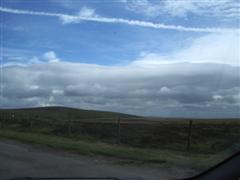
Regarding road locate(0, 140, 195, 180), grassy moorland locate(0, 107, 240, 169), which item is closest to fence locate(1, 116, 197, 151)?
grassy moorland locate(0, 107, 240, 169)

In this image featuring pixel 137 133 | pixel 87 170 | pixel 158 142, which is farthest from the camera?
pixel 137 133

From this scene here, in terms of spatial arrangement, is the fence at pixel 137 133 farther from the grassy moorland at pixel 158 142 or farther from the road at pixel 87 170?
the road at pixel 87 170

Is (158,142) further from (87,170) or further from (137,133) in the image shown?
(87,170)

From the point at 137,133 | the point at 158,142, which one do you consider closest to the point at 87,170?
the point at 158,142

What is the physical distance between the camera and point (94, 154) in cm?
1575

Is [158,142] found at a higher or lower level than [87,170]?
higher

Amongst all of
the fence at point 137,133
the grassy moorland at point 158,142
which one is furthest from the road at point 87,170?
the fence at point 137,133

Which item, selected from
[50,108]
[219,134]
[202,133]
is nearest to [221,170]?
[219,134]

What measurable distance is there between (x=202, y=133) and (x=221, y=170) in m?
21.8

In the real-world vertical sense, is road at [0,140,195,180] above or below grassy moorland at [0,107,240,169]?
below

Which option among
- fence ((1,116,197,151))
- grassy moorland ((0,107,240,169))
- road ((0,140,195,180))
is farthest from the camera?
fence ((1,116,197,151))

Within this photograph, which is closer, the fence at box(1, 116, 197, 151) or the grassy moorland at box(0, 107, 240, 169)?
the grassy moorland at box(0, 107, 240, 169)

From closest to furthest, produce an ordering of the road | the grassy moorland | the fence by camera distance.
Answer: the road < the grassy moorland < the fence

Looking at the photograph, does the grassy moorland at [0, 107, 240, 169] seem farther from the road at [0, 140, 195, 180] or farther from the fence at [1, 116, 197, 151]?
the road at [0, 140, 195, 180]
